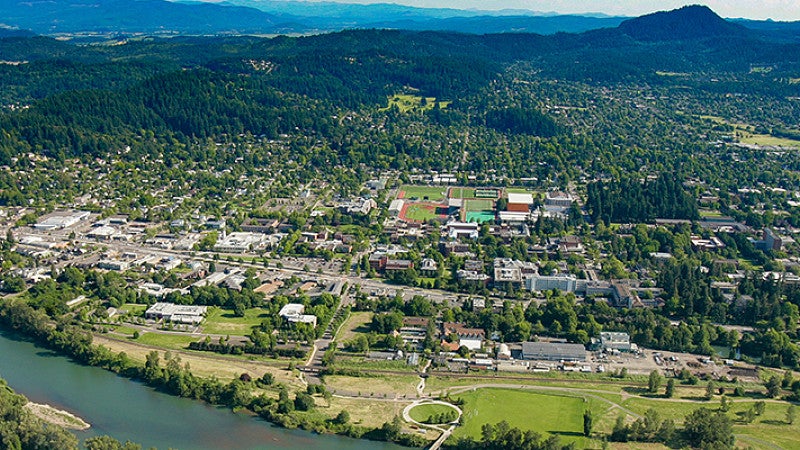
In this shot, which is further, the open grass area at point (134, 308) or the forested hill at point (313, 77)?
the forested hill at point (313, 77)

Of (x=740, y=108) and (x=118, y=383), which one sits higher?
(x=740, y=108)

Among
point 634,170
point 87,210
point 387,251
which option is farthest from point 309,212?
point 634,170

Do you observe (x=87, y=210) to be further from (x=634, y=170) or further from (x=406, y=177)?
(x=634, y=170)

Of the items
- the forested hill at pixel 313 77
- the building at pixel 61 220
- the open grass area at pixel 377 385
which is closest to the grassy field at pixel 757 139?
the forested hill at pixel 313 77

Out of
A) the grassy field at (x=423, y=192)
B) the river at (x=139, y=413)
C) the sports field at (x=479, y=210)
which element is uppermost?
the grassy field at (x=423, y=192)

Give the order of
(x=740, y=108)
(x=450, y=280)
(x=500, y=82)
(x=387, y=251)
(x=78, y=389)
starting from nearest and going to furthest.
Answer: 1. (x=78, y=389)
2. (x=450, y=280)
3. (x=387, y=251)
4. (x=740, y=108)
5. (x=500, y=82)

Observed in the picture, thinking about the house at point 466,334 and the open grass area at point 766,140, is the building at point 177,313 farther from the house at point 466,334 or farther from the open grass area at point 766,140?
the open grass area at point 766,140

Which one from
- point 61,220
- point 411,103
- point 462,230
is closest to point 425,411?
point 462,230
